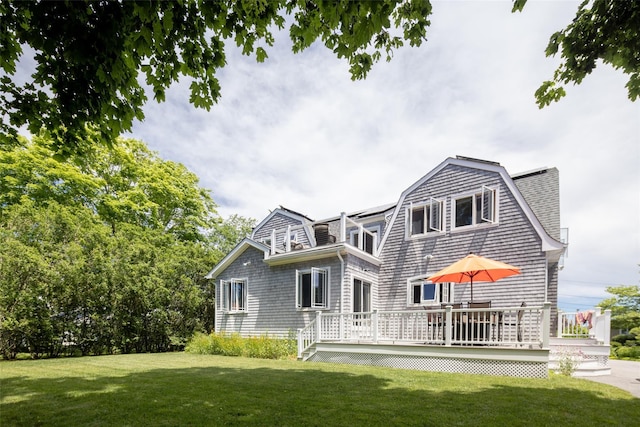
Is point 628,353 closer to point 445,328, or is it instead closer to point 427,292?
point 427,292

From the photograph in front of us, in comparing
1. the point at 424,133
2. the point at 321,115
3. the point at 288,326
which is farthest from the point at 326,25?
the point at 288,326

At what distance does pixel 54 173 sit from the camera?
57.0 feet

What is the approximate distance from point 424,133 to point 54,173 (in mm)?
17863

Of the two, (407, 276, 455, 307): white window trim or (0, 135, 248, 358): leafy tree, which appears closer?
(0, 135, 248, 358): leafy tree

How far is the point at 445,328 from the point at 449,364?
86 centimetres

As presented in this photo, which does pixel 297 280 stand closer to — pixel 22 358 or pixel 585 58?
pixel 22 358

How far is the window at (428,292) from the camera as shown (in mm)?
11711

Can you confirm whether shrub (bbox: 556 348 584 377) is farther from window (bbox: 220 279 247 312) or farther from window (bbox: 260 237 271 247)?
window (bbox: 260 237 271 247)

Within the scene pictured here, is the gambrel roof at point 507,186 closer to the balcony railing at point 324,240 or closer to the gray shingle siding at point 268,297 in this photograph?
the balcony railing at point 324,240

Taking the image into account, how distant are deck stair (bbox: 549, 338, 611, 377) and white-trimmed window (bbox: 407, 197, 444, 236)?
15.8 ft

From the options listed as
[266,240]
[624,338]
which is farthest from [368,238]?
[624,338]

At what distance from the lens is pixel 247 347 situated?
1185cm

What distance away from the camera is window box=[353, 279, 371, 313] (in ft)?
41.4

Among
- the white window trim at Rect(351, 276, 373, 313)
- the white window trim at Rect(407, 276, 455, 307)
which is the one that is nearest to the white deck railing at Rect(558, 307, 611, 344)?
the white window trim at Rect(407, 276, 455, 307)
